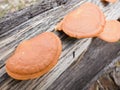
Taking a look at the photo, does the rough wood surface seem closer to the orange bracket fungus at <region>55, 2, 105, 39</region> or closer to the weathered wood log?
the weathered wood log

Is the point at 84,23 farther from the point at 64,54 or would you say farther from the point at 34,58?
the point at 34,58

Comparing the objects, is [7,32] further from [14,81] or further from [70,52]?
[70,52]

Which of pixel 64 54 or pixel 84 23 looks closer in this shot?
pixel 84 23

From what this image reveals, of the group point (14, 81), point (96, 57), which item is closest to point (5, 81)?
point (14, 81)

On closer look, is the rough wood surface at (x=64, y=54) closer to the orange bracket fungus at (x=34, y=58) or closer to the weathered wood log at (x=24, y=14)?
the weathered wood log at (x=24, y=14)

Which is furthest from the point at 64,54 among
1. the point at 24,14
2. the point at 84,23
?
the point at 24,14

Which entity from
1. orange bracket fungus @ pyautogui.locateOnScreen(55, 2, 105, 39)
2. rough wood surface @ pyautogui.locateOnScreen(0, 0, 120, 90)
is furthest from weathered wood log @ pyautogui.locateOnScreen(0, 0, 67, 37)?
orange bracket fungus @ pyautogui.locateOnScreen(55, 2, 105, 39)
